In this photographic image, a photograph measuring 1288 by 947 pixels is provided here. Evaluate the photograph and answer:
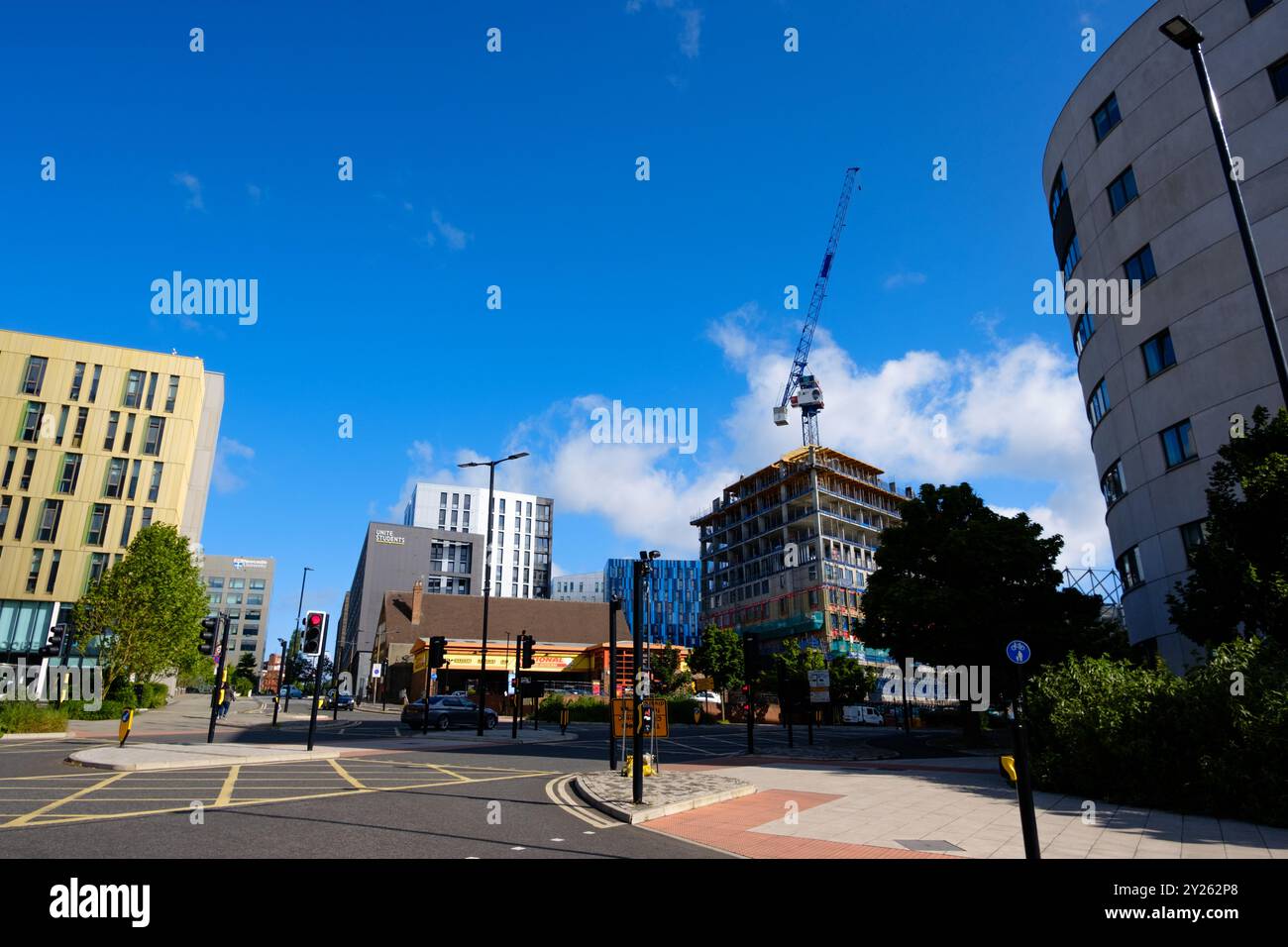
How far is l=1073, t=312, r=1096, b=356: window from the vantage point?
3261 cm

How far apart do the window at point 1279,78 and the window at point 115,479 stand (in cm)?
7139

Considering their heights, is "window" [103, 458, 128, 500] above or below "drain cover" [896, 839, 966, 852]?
above

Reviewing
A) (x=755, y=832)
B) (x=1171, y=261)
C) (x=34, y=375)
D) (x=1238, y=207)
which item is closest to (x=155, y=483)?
(x=34, y=375)

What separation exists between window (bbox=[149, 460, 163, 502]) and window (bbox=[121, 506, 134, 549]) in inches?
61.0

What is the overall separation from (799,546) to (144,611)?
223ft

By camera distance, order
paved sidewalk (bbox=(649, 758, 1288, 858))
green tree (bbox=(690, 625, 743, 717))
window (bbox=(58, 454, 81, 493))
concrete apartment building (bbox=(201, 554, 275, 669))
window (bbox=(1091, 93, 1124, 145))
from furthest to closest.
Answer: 1. concrete apartment building (bbox=(201, 554, 275, 669))
2. green tree (bbox=(690, 625, 743, 717))
3. window (bbox=(58, 454, 81, 493))
4. window (bbox=(1091, 93, 1124, 145))
5. paved sidewalk (bbox=(649, 758, 1288, 858))

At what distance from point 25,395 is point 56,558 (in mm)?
12822

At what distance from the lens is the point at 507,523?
512 ft

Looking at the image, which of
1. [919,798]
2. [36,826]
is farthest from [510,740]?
[36,826]

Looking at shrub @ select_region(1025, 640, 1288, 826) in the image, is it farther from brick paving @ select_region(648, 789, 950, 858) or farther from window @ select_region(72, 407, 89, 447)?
window @ select_region(72, 407, 89, 447)

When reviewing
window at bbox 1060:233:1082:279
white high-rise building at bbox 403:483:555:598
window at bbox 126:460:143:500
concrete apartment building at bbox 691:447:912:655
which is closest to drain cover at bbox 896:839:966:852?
window at bbox 1060:233:1082:279

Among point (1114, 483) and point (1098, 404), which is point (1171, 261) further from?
point (1114, 483)

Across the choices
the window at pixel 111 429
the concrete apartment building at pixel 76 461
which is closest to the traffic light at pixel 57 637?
the concrete apartment building at pixel 76 461
